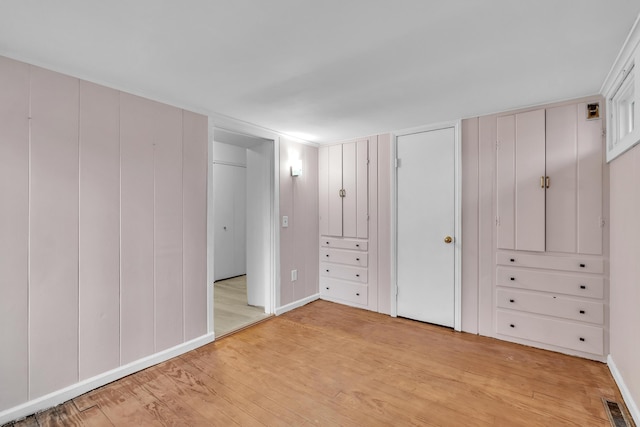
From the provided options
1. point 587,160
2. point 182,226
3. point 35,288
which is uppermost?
point 587,160

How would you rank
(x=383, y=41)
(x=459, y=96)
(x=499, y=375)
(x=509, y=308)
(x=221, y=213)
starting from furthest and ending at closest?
(x=221, y=213) < (x=509, y=308) < (x=459, y=96) < (x=499, y=375) < (x=383, y=41)

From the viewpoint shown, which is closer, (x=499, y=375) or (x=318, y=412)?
(x=318, y=412)

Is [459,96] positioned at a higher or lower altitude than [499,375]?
higher

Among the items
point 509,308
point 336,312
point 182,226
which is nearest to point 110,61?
point 182,226

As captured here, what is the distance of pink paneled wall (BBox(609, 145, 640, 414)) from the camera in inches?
73.9

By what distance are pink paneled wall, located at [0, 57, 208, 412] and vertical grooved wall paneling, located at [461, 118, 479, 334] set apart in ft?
8.78

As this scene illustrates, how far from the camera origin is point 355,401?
6.80ft

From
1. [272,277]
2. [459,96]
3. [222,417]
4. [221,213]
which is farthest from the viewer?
[221,213]

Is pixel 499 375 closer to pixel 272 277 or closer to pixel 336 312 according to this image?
pixel 336 312

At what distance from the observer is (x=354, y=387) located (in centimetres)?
223

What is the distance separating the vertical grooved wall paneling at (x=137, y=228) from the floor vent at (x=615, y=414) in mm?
3242

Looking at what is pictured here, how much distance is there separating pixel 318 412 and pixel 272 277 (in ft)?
6.19

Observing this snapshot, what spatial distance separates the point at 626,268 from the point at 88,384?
3798mm

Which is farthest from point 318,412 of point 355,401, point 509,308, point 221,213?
point 221,213
